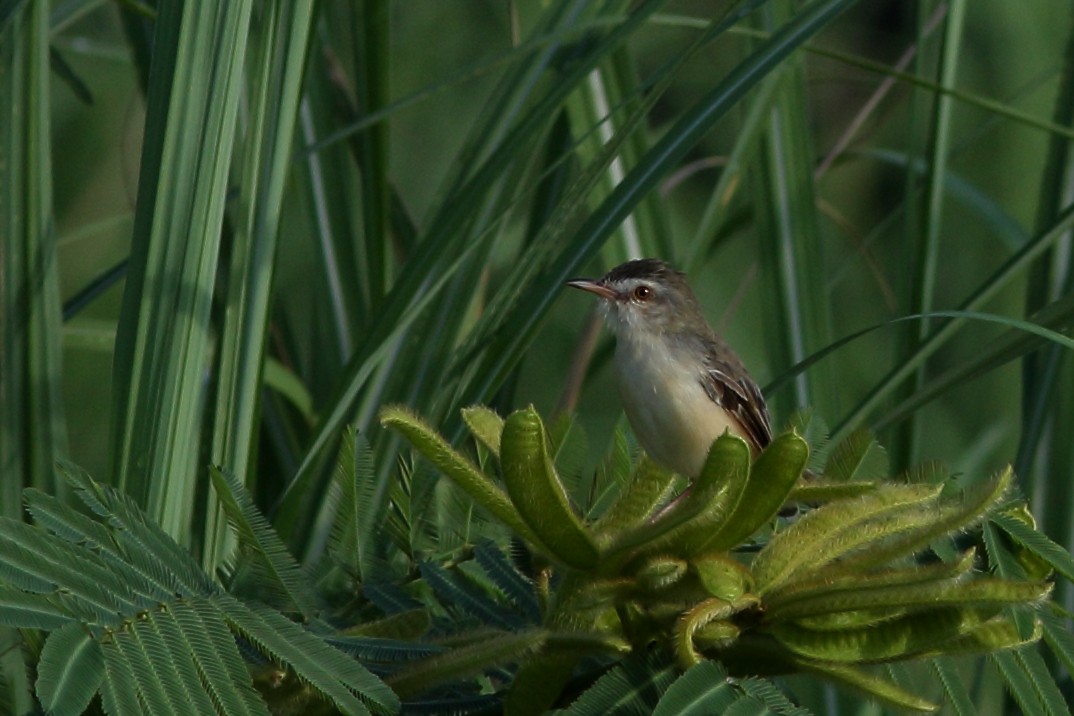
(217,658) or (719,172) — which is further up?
(719,172)

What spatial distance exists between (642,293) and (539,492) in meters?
2.28

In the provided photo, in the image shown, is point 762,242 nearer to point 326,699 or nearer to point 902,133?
point 326,699

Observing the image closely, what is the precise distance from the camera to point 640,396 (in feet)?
11.2

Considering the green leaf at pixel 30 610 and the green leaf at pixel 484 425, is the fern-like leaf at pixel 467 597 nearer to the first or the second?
the green leaf at pixel 484 425

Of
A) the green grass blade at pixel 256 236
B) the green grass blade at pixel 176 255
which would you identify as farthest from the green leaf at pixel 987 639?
the green grass blade at pixel 256 236

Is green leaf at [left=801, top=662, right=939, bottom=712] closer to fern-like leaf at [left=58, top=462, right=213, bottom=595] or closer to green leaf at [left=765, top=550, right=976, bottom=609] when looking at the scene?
green leaf at [left=765, top=550, right=976, bottom=609]

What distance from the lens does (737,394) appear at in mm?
3707

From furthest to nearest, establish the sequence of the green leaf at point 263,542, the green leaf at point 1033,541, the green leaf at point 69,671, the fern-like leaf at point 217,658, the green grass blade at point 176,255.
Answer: the green grass blade at point 176,255 < the green leaf at point 1033,541 < the green leaf at point 263,542 < the fern-like leaf at point 217,658 < the green leaf at point 69,671

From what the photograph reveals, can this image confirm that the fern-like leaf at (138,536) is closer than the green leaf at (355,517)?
Yes

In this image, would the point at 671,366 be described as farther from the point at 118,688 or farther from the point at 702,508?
the point at 118,688

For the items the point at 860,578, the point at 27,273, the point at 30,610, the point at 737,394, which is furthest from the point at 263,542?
the point at 737,394

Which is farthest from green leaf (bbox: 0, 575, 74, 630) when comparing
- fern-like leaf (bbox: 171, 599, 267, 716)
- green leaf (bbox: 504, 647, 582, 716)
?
green leaf (bbox: 504, 647, 582, 716)

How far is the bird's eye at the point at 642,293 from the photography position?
357cm

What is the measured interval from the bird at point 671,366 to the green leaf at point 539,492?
Answer: 1.70m
